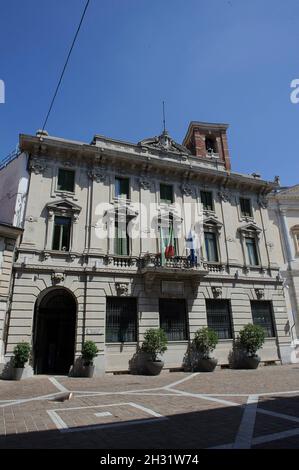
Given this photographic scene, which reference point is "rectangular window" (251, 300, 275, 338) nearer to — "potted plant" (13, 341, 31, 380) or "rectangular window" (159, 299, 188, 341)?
"rectangular window" (159, 299, 188, 341)

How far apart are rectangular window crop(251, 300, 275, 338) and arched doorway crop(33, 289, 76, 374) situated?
40.2ft

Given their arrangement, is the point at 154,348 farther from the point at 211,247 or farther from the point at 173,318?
the point at 211,247

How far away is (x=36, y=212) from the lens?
58.2 ft

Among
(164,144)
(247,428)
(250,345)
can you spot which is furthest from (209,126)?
(247,428)

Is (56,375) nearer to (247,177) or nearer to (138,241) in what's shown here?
(138,241)

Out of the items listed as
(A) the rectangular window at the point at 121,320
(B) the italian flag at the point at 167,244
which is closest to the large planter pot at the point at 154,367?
(A) the rectangular window at the point at 121,320

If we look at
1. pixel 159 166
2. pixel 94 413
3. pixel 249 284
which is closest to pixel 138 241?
pixel 159 166

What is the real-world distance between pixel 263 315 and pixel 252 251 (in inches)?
187

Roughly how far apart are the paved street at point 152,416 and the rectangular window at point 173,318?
6489 mm

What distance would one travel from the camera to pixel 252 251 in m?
23.0

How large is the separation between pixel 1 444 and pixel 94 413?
267 cm

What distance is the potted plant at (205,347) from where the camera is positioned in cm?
1744

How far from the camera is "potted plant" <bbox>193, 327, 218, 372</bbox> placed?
687 inches

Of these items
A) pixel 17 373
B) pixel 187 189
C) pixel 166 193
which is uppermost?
pixel 187 189
